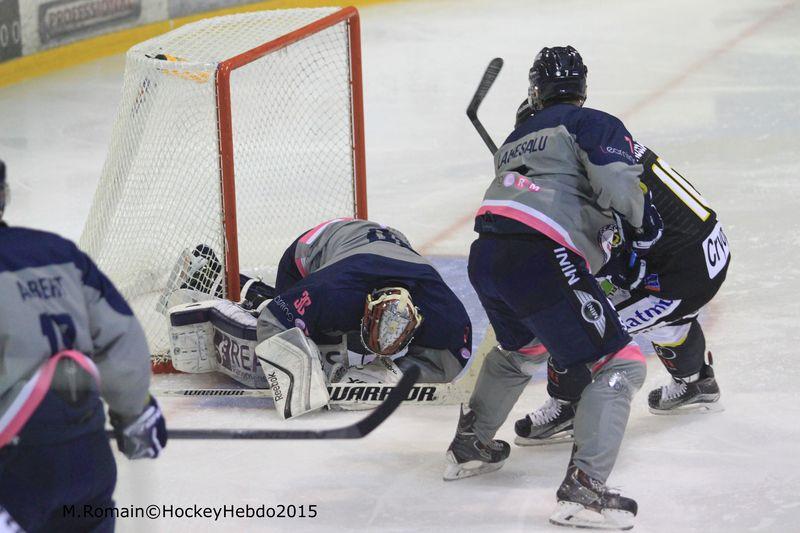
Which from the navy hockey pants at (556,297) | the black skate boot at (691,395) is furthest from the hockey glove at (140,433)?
the black skate boot at (691,395)

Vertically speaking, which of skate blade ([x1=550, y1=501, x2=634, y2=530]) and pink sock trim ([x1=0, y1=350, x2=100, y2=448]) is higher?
pink sock trim ([x1=0, y1=350, x2=100, y2=448])

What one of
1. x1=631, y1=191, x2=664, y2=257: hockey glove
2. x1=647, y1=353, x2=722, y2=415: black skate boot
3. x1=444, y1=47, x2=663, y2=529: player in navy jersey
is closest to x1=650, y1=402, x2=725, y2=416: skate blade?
x1=647, y1=353, x2=722, y2=415: black skate boot

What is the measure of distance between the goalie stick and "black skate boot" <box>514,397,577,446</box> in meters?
0.29

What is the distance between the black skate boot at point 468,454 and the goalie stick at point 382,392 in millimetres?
322

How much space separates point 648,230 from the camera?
329cm

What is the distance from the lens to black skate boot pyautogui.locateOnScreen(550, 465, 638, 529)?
9.77 ft

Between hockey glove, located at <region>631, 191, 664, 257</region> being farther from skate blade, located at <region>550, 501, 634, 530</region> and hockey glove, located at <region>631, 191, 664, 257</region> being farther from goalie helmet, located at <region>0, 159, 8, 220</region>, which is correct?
goalie helmet, located at <region>0, 159, 8, 220</region>

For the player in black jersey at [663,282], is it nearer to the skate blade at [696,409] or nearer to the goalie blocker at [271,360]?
the skate blade at [696,409]

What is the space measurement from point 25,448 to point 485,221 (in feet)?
4.33

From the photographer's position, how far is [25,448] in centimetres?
211

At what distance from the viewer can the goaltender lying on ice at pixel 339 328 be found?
3.56 m

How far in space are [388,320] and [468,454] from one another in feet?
1.36

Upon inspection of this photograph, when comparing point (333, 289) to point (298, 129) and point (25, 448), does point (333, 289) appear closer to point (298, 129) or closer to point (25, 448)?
point (25, 448)

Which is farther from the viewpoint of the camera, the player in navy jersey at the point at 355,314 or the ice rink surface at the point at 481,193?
the player in navy jersey at the point at 355,314
